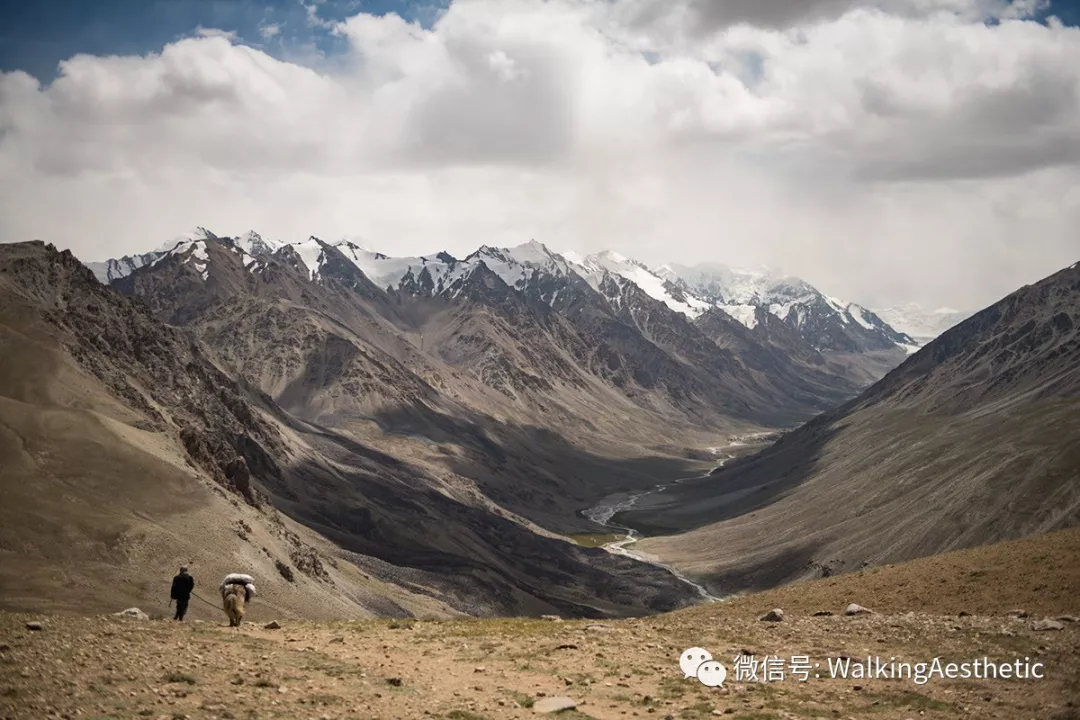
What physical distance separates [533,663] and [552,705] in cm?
506

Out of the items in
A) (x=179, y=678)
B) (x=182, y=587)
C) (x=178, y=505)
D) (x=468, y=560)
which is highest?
(x=182, y=587)

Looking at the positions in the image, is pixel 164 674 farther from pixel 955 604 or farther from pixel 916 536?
pixel 916 536

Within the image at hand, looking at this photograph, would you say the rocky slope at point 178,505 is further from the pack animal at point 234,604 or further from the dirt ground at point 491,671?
the dirt ground at point 491,671

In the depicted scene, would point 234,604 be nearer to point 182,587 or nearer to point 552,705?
point 182,587

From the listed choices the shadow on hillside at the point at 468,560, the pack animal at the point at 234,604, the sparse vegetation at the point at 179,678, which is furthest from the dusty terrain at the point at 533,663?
the shadow on hillside at the point at 468,560

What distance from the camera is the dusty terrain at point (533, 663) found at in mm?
23312

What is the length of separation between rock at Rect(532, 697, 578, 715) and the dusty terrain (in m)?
0.31

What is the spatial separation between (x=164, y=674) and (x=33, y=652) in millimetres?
3669

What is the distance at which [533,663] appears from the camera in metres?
30.1

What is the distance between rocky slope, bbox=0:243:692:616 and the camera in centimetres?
7662

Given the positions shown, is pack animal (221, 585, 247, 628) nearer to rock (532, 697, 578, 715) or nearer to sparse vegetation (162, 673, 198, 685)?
sparse vegetation (162, 673, 198, 685)

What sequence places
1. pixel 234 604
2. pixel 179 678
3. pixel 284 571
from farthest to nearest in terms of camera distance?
pixel 284 571
pixel 234 604
pixel 179 678

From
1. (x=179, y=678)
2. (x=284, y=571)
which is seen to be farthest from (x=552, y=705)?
(x=284, y=571)

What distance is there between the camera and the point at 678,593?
168375 millimetres
